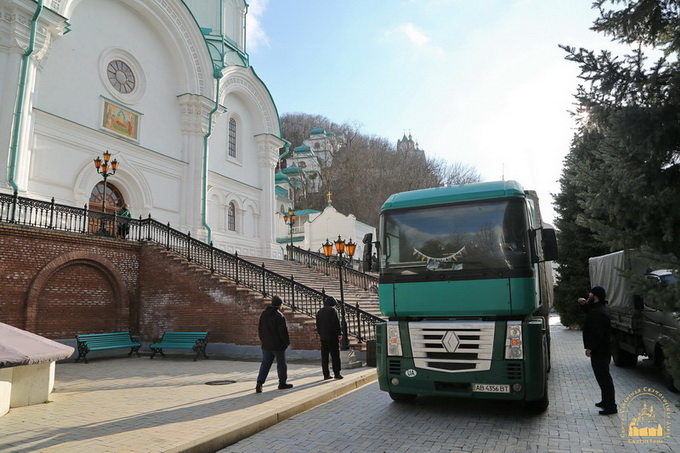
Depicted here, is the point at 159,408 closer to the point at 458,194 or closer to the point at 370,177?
the point at 458,194

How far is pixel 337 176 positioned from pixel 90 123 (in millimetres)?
56601

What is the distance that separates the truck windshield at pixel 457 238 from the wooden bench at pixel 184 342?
27.8ft

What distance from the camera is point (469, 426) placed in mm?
6227

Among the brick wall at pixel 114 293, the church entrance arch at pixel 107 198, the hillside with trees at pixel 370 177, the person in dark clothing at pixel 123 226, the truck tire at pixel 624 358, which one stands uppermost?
the hillside with trees at pixel 370 177

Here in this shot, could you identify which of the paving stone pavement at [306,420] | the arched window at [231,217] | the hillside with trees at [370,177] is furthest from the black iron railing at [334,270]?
the hillside with trees at [370,177]

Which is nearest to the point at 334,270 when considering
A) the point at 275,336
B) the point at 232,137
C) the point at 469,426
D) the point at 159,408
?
the point at 232,137

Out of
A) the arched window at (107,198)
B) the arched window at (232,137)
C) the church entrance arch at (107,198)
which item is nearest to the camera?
the church entrance arch at (107,198)

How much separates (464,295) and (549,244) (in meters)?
1.58

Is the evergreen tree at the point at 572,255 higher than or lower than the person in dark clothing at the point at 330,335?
higher

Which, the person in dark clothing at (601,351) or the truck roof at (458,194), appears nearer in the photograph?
the person in dark clothing at (601,351)

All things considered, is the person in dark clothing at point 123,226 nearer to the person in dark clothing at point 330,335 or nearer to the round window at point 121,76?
the round window at point 121,76

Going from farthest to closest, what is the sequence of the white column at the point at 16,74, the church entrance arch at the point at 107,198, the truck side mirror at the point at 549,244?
the church entrance arch at the point at 107,198
the white column at the point at 16,74
the truck side mirror at the point at 549,244

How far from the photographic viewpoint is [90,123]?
20062 millimetres

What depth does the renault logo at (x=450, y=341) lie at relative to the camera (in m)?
6.60
